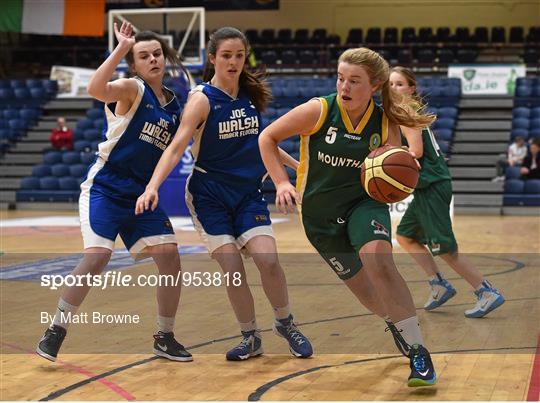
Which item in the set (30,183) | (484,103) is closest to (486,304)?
(484,103)

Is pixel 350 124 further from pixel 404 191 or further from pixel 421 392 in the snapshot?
pixel 421 392

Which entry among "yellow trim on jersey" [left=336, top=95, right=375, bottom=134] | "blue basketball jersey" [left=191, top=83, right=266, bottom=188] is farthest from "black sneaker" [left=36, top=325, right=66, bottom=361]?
"yellow trim on jersey" [left=336, top=95, right=375, bottom=134]

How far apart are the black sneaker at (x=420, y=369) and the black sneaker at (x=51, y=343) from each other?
193 cm

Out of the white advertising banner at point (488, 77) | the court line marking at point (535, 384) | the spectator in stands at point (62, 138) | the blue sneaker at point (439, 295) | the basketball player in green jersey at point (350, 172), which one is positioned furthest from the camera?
the spectator in stands at point (62, 138)

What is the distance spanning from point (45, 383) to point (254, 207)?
1.48m

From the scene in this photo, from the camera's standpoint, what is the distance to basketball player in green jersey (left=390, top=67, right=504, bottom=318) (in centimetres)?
615

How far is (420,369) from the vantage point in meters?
4.14

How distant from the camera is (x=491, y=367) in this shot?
4602 millimetres

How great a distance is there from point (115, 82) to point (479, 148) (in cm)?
1636

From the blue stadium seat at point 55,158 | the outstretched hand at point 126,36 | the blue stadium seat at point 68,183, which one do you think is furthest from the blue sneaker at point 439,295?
the blue stadium seat at point 55,158

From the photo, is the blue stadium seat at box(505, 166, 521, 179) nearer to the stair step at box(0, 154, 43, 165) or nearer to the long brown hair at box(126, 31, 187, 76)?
the stair step at box(0, 154, 43, 165)

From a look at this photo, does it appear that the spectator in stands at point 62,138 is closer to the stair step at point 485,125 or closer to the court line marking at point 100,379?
the stair step at point 485,125

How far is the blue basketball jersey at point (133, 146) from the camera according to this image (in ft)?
16.4

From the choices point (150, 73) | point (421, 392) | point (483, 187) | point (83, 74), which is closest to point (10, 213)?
point (83, 74)
